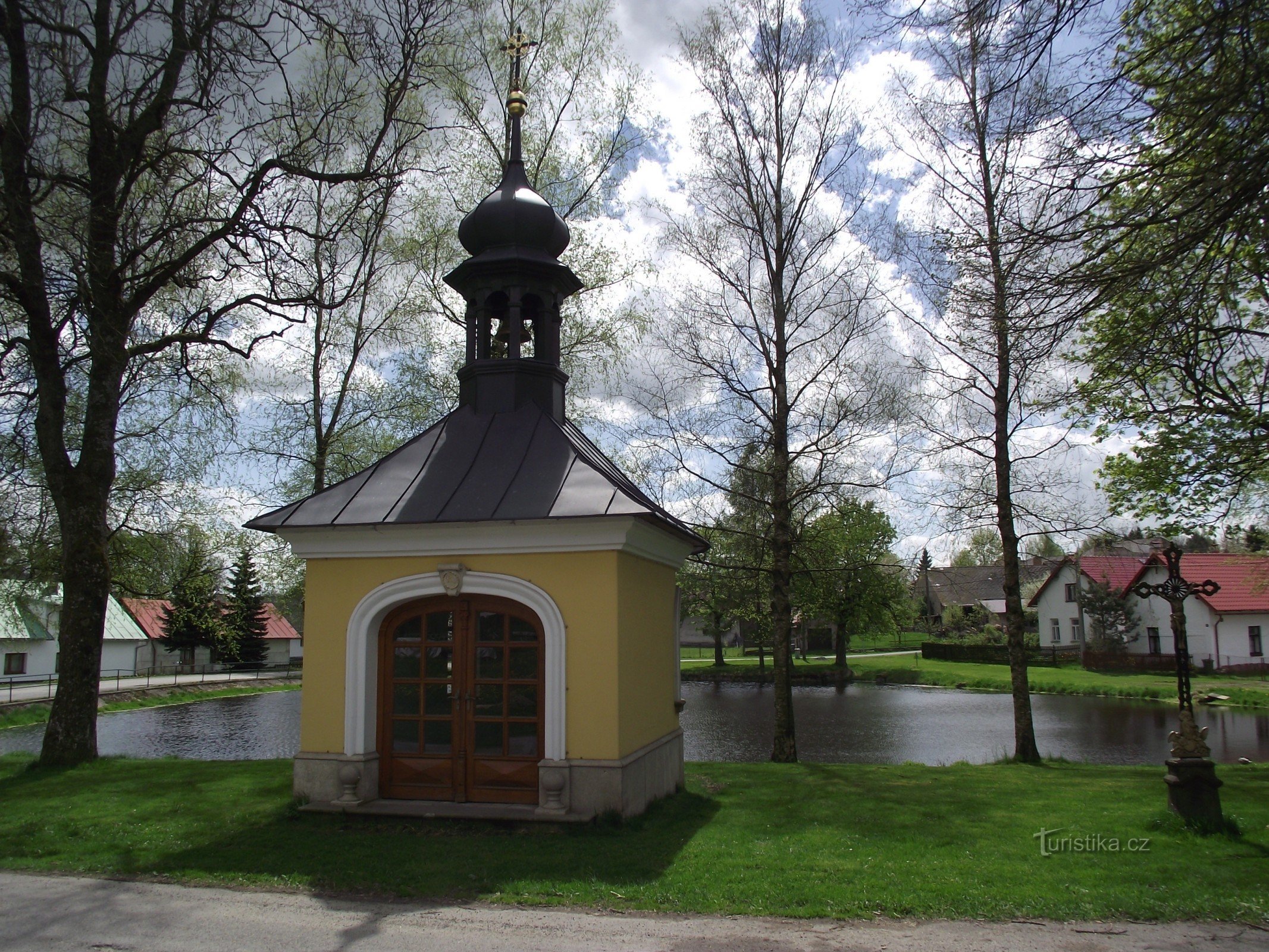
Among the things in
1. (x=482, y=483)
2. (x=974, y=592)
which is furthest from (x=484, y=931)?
(x=974, y=592)

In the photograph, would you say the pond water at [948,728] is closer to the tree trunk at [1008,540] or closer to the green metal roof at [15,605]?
the tree trunk at [1008,540]

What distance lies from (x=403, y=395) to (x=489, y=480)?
388 inches

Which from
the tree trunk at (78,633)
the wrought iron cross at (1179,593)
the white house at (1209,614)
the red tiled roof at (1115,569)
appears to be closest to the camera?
the wrought iron cross at (1179,593)

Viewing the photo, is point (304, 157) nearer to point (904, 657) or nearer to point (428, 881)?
point (428, 881)

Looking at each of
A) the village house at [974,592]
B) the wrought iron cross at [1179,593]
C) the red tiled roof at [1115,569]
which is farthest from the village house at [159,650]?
the red tiled roof at [1115,569]

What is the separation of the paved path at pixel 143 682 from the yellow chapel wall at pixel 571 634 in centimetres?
2168

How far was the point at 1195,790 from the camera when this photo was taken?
7695 mm

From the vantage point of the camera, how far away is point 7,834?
25.9ft

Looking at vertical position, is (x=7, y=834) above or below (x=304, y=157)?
below

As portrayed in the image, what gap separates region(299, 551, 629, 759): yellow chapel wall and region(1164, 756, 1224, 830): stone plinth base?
5072 mm

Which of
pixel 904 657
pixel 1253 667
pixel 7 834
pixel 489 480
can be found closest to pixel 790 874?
pixel 489 480

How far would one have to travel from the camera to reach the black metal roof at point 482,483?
8.30m

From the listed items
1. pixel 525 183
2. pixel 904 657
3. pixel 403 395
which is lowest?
pixel 904 657

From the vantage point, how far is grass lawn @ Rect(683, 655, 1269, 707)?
3047 cm
